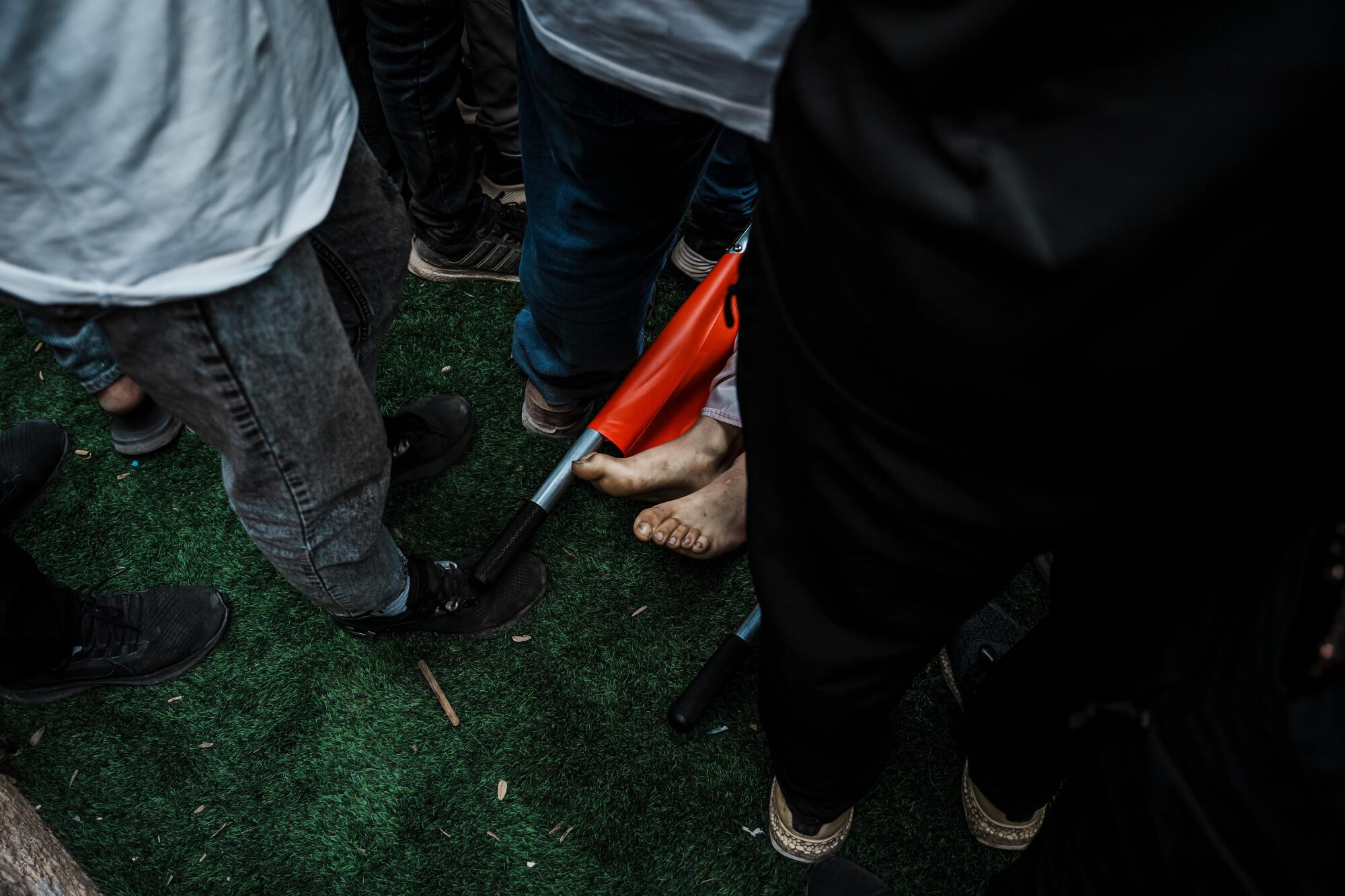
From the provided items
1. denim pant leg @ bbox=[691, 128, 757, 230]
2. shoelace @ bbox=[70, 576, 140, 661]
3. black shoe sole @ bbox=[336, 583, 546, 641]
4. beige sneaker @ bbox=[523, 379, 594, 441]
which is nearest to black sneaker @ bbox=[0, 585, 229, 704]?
shoelace @ bbox=[70, 576, 140, 661]

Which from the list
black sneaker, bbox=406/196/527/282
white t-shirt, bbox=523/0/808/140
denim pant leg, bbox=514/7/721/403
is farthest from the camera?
black sneaker, bbox=406/196/527/282

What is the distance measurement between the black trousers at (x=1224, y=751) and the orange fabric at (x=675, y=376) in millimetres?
1117

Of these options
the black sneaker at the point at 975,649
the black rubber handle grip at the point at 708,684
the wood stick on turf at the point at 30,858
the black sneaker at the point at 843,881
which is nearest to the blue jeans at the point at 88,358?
the wood stick on turf at the point at 30,858

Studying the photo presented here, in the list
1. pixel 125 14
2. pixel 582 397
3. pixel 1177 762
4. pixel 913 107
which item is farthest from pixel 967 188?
pixel 582 397

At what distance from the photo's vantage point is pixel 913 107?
0.61m

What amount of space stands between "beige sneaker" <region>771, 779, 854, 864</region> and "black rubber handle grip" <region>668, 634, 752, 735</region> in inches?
8.2

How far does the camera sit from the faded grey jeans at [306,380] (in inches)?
35.2

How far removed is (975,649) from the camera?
5.60ft

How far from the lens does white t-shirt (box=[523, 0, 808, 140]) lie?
2.82 ft

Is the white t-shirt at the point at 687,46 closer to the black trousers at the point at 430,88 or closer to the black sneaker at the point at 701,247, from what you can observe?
the black trousers at the point at 430,88

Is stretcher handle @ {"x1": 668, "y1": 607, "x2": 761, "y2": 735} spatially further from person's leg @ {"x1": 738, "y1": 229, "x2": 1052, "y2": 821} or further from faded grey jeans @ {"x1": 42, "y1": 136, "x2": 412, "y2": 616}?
faded grey jeans @ {"x1": 42, "y1": 136, "x2": 412, "y2": 616}

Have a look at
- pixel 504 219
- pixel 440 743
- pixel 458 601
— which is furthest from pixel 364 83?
pixel 440 743

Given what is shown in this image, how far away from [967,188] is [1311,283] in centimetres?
26

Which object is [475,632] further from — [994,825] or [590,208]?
[994,825]
